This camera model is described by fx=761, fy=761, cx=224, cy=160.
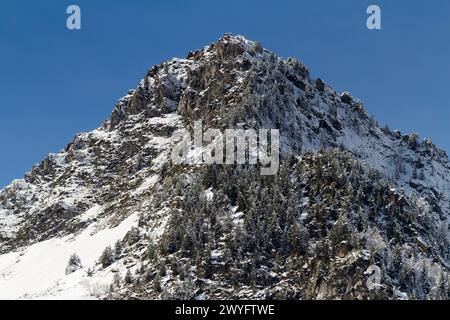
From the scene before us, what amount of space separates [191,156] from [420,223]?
57986 millimetres

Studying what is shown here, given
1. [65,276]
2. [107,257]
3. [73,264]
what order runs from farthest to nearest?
1. [73,264]
2. [65,276]
3. [107,257]

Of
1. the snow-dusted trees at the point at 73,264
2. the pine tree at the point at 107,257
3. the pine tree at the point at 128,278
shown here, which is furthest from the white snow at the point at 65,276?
the pine tree at the point at 128,278

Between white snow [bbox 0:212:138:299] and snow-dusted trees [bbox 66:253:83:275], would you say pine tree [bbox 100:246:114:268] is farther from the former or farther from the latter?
snow-dusted trees [bbox 66:253:83:275]

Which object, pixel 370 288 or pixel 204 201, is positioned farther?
pixel 204 201

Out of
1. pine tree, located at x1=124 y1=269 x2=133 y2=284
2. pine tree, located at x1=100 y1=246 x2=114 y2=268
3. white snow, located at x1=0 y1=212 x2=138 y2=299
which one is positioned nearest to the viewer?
pine tree, located at x1=124 y1=269 x2=133 y2=284

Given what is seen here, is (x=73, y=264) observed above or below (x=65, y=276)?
above

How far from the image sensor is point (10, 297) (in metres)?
174

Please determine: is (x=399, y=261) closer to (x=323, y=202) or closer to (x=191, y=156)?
(x=323, y=202)

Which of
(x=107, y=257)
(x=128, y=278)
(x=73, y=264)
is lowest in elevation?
(x=128, y=278)

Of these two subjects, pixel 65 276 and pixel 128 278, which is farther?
pixel 65 276

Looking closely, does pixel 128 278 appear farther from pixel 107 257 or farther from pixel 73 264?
pixel 73 264

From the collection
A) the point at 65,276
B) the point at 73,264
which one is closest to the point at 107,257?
the point at 73,264

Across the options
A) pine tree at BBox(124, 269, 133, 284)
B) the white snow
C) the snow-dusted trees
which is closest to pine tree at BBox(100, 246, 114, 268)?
the white snow
